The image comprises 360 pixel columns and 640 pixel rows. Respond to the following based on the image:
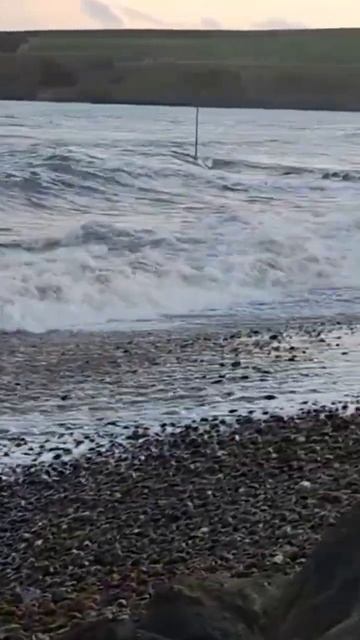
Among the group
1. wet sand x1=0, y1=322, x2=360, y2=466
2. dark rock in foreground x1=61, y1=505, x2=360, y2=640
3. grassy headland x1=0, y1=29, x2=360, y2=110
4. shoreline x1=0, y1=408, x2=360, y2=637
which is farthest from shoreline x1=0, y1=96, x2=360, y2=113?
dark rock in foreground x1=61, y1=505, x2=360, y2=640

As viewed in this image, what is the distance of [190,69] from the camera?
4541 centimetres

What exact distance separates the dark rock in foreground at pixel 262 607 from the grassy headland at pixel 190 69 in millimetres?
39760

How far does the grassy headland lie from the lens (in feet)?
141

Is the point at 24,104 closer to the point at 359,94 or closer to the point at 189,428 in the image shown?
the point at 359,94

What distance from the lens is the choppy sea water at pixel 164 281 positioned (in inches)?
279

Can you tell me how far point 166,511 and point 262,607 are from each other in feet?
7.52

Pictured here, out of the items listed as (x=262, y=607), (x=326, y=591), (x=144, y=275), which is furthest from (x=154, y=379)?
(x=326, y=591)

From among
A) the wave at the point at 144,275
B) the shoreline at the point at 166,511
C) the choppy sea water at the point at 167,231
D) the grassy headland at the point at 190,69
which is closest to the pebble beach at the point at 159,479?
the shoreline at the point at 166,511

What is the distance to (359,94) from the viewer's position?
46.2 metres

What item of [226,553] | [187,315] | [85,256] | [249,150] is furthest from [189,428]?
[249,150]

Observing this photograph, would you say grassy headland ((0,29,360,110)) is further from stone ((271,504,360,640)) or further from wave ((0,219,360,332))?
stone ((271,504,360,640))

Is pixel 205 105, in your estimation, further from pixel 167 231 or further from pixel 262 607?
pixel 262 607

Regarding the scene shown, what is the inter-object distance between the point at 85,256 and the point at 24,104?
32.9 metres

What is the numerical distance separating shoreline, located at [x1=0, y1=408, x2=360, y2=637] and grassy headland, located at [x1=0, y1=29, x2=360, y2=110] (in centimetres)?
3666
